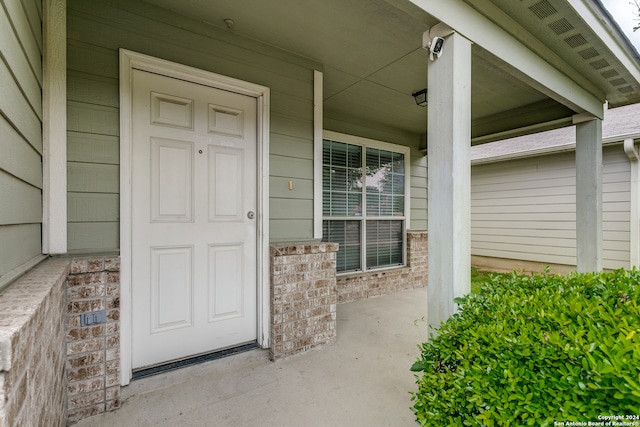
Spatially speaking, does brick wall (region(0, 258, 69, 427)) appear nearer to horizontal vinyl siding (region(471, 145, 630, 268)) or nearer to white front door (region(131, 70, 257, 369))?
white front door (region(131, 70, 257, 369))

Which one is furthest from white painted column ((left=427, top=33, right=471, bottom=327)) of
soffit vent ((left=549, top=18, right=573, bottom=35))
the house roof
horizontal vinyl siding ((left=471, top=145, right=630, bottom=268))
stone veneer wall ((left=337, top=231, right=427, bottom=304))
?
horizontal vinyl siding ((left=471, top=145, right=630, bottom=268))

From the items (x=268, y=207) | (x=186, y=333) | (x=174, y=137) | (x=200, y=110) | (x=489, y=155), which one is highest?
(x=489, y=155)

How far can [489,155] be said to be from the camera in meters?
6.21

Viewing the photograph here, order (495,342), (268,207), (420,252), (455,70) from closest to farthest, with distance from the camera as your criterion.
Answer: (495,342) → (455,70) → (268,207) → (420,252)

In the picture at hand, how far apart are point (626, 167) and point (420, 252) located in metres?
3.61

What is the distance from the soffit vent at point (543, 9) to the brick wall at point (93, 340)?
3.30 meters

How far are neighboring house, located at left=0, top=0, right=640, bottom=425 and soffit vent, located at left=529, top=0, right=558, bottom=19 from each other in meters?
0.01

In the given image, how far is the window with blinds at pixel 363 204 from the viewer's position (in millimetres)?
4090

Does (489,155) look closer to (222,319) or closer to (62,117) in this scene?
(222,319)

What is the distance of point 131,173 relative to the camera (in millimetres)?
1999

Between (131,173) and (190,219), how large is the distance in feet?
1.70

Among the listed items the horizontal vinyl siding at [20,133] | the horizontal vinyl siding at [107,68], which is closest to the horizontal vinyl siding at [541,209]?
the horizontal vinyl siding at [107,68]

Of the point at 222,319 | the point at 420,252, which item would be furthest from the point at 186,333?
the point at 420,252

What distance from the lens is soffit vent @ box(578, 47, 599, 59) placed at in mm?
2404
